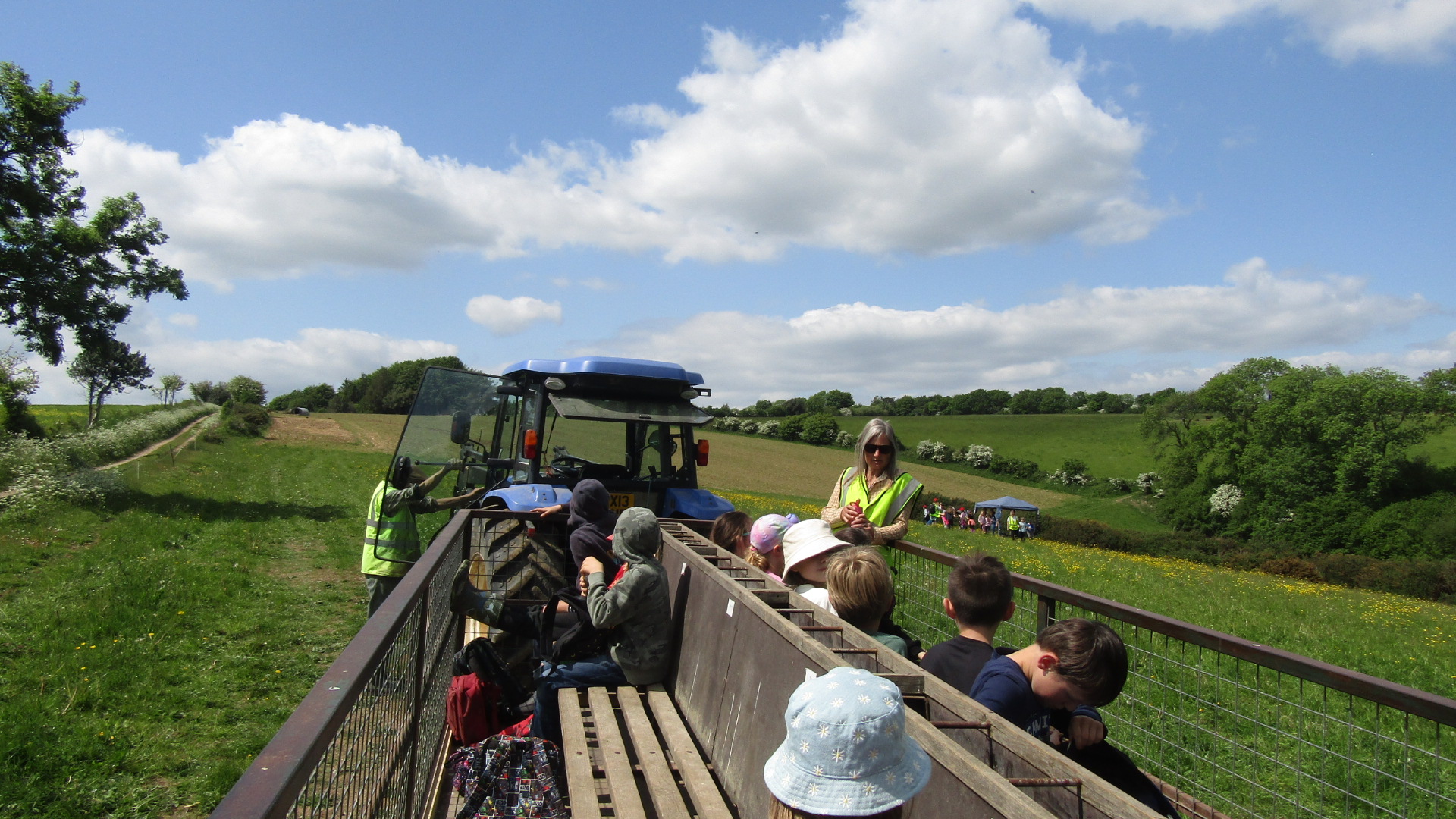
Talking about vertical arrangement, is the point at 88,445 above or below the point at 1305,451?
below

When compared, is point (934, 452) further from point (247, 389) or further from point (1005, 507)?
point (247, 389)

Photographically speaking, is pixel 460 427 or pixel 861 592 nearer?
pixel 861 592

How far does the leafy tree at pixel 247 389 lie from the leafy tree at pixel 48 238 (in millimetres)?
61273

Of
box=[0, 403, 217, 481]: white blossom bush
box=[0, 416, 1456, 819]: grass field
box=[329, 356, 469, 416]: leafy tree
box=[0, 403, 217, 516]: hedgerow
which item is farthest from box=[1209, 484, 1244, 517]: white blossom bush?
box=[0, 403, 217, 481]: white blossom bush

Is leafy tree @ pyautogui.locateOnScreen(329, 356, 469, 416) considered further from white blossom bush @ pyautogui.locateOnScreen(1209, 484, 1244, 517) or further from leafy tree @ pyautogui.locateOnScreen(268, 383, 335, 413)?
white blossom bush @ pyautogui.locateOnScreen(1209, 484, 1244, 517)

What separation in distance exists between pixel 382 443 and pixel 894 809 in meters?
49.6

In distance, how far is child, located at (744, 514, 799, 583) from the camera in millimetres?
4676

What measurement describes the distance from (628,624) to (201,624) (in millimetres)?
6192

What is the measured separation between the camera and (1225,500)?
180 ft

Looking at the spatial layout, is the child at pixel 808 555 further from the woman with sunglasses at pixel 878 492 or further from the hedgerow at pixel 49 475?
the hedgerow at pixel 49 475

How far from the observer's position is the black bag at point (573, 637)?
173 inches

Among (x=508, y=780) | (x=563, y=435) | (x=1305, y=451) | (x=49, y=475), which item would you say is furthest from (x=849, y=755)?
(x=1305, y=451)

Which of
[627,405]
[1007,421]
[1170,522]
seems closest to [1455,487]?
[1170,522]

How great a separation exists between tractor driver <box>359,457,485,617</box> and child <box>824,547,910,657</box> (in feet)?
13.1
